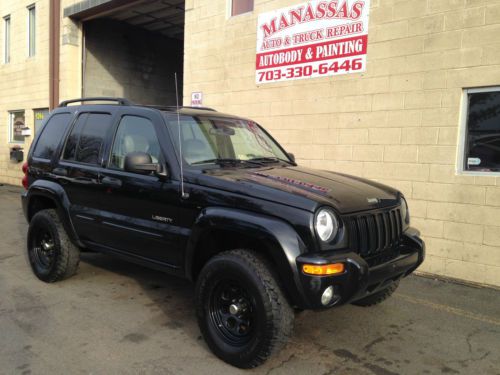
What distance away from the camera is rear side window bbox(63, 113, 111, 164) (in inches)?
178

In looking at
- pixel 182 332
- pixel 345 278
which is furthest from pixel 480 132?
pixel 182 332

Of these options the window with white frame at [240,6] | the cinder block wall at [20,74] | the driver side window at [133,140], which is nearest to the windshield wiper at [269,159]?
the driver side window at [133,140]

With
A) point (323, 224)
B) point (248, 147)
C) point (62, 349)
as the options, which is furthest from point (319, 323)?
point (62, 349)

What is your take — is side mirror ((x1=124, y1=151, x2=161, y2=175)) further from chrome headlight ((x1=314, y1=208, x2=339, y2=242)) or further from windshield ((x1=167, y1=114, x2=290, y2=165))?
chrome headlight ((x1=314, y1=208, x2=339, y2=242))

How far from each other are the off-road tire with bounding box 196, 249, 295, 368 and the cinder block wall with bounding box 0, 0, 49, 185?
12.3 meters

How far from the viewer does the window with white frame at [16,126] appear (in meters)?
15.2

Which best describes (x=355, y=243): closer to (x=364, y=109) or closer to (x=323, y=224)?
(x=323, y=224)

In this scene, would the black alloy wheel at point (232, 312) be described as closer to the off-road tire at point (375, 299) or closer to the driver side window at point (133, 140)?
the driver side window at point (133, 140)

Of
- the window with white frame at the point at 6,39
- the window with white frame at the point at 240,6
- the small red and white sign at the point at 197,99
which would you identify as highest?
the window with white frame at the point at 6,39

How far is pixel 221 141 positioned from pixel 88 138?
4.92ft

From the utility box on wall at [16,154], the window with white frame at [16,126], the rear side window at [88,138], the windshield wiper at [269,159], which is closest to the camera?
the windshield wiper at [269,159]

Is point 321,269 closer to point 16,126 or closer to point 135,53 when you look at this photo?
point 135,53

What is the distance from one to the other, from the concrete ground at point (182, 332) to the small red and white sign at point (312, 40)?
3.47 metres

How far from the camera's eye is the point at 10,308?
428cm
